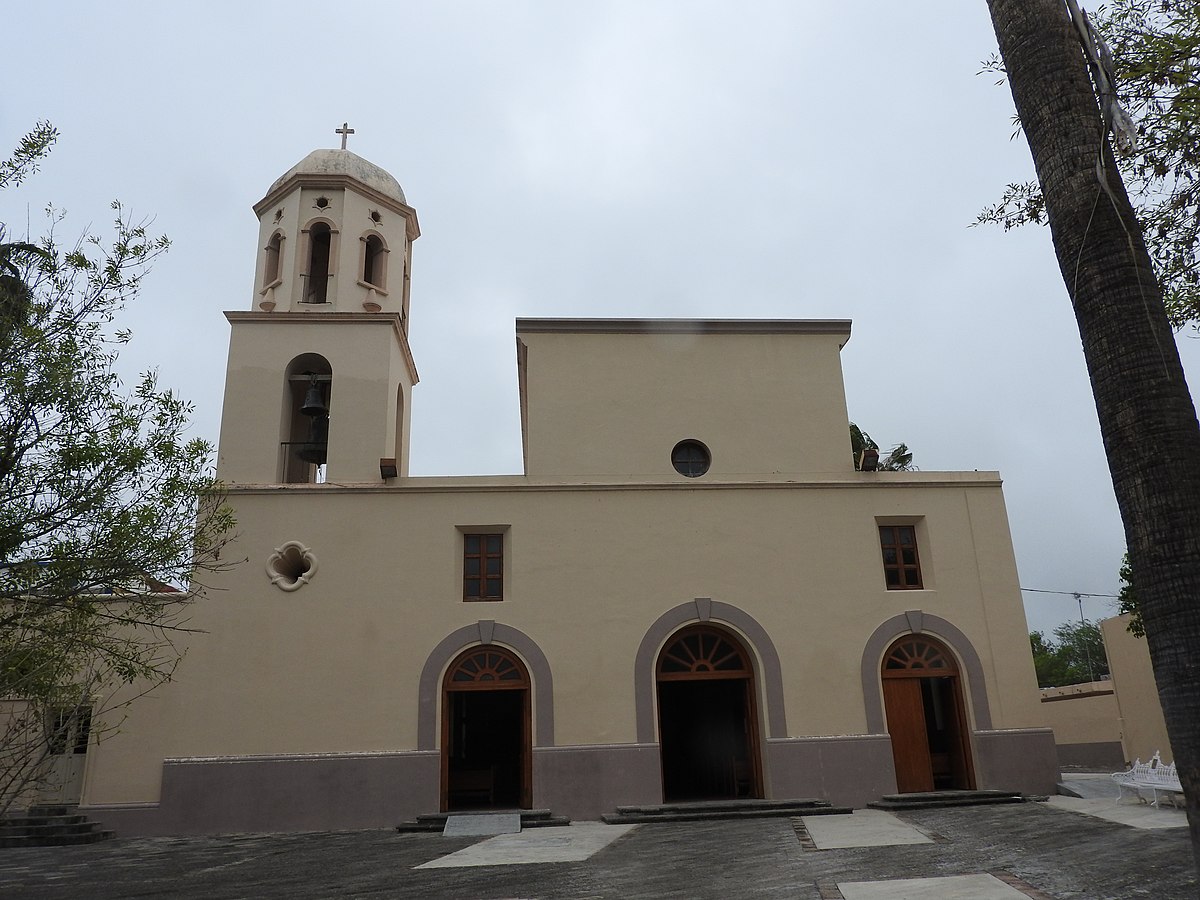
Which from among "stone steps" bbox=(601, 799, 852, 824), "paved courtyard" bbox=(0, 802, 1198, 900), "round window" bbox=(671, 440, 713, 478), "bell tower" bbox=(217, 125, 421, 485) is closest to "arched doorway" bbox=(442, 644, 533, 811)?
"stone steps" bbox=(601, 799, 852, 824)

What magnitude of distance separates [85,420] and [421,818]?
7.44 m

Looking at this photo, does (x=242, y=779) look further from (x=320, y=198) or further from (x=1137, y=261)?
(x=1137, y=261)

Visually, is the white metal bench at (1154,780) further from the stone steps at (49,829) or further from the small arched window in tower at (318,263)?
the small arched window in tower at (318,263)

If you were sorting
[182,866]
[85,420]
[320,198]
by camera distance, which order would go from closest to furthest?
1. [85,420]
2. [182,866]
3. [320,198]

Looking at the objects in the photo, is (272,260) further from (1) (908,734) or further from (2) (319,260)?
(1) (908,734)

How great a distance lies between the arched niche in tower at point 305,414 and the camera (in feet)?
49.0

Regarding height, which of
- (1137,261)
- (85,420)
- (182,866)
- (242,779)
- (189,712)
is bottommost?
(182,866)

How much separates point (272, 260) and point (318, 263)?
2.61ft

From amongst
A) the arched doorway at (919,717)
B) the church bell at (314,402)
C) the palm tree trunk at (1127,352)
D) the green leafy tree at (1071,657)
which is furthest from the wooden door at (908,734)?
the green leafy tree at (1071,657)

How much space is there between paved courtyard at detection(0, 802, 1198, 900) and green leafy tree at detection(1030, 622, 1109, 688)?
153 ft

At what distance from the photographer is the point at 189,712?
13.2 m

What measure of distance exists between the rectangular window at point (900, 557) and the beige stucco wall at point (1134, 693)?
6951 millimetres

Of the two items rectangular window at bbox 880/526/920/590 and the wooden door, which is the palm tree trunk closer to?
the wooden door

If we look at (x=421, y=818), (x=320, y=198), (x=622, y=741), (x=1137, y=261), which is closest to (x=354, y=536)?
(x=421, y=818)
